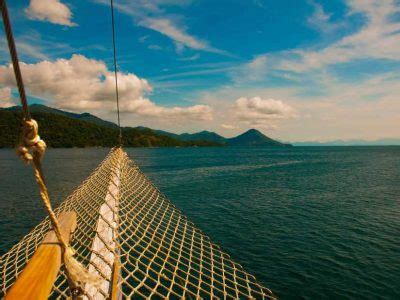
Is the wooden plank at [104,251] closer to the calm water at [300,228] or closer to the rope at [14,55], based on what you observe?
the rope at [14,55]

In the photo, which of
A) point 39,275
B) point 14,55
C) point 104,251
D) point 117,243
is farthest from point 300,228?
point 14,55

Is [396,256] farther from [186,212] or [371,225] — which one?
[186,212]

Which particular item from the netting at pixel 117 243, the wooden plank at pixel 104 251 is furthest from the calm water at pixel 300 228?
the wooden plank at pixel 104 251

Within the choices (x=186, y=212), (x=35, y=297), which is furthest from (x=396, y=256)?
(x=35, y=297)

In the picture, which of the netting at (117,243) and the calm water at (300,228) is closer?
the netting at (117,243)

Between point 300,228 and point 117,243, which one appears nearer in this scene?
point 117,243

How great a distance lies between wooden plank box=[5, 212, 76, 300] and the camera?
2.71 metres

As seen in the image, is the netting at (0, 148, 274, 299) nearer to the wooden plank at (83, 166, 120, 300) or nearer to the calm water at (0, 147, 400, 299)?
the wooden plank at (83, 166, 120, 300)

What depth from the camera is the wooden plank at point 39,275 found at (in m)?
2.71

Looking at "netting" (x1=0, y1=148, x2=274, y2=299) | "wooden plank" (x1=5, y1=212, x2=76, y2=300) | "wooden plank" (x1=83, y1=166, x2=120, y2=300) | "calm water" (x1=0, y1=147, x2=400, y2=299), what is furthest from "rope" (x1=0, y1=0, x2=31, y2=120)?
"calm water" (x1=0, y1=147, x2=400, y2=299)

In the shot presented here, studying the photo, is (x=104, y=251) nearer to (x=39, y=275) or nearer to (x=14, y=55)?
(x=39, y=275)

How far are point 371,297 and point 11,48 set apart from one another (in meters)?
18.9

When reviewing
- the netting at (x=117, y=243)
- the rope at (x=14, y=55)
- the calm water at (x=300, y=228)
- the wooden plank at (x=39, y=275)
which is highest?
the rope at (x=14, y=55)

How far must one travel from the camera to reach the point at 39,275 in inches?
120
